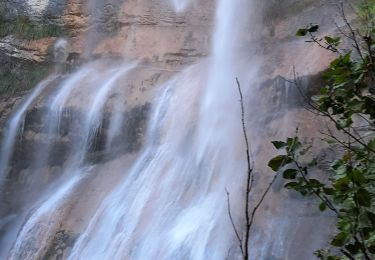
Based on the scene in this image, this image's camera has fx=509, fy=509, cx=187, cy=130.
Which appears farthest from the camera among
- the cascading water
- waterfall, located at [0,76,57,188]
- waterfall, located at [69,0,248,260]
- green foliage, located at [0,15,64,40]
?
green foliage, located at [0,15,64,40]

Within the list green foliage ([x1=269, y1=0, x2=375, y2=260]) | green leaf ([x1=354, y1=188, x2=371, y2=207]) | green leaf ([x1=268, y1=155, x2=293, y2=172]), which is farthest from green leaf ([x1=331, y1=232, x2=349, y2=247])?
green leaf ([x1=268, y1=155, x2=293, y2=172])

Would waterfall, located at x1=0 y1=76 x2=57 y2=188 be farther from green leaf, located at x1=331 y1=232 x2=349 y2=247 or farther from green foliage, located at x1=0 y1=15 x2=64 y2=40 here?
green leaf, located at x1=331 y1=232 x2=349 y2=247

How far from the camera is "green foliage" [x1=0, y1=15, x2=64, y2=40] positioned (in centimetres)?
1532

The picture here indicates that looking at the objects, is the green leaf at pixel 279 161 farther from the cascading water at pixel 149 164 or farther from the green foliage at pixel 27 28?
the green foliage at pixel 27 28

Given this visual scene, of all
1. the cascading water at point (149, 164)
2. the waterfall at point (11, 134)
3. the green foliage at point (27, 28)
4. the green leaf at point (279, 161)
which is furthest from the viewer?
the green foliage at point (27, 28)

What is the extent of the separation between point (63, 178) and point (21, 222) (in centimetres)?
149

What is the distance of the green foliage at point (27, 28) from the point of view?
15320mm

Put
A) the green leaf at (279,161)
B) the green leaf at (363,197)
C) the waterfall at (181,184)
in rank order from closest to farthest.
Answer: the green leaf at (363,197), the green leaf at (279,161), the waterfall at (181,184)

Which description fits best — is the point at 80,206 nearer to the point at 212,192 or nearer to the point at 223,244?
the point at 212,192

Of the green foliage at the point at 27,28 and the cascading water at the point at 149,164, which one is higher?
the green foliage at the point at 27,28

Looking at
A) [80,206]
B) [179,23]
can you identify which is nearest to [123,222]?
[80,206]

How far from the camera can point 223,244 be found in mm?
6844

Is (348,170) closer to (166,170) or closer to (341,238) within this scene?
(341,238)

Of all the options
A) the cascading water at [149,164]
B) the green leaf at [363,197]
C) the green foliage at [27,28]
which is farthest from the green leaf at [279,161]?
the green foliage at [27,28]
